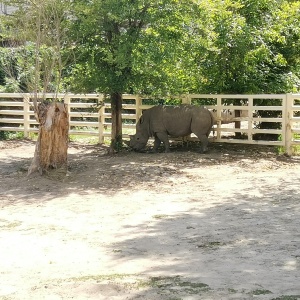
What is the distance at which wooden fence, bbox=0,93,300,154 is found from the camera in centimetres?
1480

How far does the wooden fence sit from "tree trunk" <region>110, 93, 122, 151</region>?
286 millimetres

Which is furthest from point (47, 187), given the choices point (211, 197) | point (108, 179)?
point (211, 197)

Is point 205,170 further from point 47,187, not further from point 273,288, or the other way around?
point 273,288

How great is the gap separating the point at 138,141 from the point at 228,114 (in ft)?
8.06

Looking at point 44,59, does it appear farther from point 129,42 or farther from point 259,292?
point 259,292

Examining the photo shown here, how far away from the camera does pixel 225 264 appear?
21.5 ft

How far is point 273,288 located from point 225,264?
39.5 inches

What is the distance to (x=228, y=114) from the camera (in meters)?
16.4

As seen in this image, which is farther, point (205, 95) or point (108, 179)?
point (205, 95)

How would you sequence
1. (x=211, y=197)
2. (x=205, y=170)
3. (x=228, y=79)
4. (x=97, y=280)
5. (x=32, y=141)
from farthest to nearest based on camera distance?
(x=32, y=141), (x=228, y=79), (x=205, y=170), (x=211, y=197), (x=97, y=280)

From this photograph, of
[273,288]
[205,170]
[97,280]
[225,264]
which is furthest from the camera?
[205,170]

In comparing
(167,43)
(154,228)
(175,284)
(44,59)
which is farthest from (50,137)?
→ (175,284)

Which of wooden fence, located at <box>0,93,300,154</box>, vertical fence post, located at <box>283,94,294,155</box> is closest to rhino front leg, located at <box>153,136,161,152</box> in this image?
wooden fence, located at <box>0,93,300,154</box>

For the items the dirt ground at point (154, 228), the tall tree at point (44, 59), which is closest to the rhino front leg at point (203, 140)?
the dirt ground at point (154, 228)
